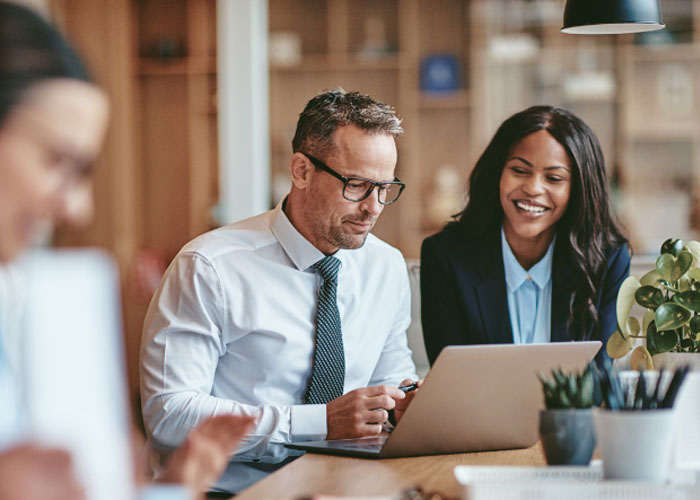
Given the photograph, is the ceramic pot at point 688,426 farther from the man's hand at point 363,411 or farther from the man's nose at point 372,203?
the man's nose at point 372,203

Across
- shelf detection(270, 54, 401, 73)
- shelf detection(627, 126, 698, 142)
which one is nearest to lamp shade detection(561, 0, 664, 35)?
shelf detection(627, 126, 698, 142)

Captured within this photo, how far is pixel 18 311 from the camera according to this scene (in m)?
0.72

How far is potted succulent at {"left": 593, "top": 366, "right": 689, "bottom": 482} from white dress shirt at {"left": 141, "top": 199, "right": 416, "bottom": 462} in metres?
0.64

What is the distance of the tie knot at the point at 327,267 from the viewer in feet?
6.26

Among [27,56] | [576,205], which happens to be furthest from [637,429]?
[576,205]

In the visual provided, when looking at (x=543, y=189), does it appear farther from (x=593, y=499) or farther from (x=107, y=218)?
(x=107, y=218)

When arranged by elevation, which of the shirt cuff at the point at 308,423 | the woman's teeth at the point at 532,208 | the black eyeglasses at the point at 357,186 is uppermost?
the black eyeglasses at the point at 357,186

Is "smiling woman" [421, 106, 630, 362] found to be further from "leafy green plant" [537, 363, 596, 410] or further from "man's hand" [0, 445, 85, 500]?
"man's hand" [0, 445, 85, 500]

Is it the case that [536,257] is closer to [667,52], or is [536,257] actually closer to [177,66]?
[667,52]

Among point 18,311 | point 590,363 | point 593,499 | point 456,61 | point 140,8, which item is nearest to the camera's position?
point 18,311

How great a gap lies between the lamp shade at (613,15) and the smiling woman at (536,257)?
261mm

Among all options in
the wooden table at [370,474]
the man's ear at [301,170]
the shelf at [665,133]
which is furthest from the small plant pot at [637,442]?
the shelf at [665,133]

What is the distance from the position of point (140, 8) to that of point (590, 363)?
17.8 feet

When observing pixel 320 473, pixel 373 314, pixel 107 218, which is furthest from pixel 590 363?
pixel 107 218
